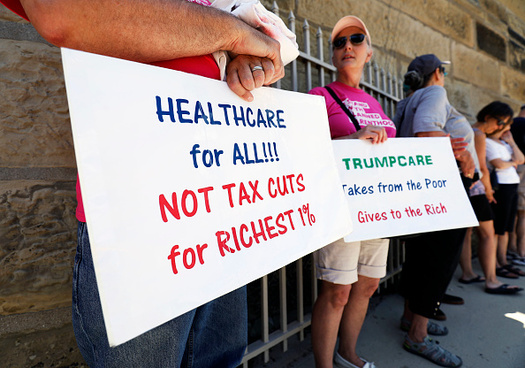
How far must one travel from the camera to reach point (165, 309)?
0.51 meters

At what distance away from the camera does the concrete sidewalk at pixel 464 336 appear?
1.73 meters

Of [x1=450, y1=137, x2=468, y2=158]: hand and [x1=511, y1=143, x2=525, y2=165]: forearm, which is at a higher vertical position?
[x1=450, y1=137, x2=468, y2=158]: hand

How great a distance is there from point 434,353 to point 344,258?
96cm

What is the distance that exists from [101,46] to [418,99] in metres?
1.75

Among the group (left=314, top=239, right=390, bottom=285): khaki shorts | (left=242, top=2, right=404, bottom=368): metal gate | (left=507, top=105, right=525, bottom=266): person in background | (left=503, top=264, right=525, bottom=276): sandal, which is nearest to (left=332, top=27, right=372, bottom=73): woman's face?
(left=242, top=2, right=404, bottom=368): metal gate

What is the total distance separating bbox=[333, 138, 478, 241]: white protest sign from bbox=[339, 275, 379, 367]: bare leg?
0.45 m

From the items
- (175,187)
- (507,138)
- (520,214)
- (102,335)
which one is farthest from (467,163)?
(520,214)

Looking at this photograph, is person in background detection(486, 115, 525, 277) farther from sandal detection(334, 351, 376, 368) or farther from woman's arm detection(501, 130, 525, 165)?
sandal detection(334, 351, 376, 368)

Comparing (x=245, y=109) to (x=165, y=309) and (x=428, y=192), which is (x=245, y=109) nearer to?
(x=165, y=309)

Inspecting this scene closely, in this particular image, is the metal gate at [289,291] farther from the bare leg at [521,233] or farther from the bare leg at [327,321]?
the bare leg at [521,233]

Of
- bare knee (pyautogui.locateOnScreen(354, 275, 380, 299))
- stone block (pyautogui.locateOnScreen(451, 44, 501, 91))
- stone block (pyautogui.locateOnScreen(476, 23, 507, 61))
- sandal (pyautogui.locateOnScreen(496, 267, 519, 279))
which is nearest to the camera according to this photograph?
bare knee (pyautogui.locateOnScreen(354, 275, 380, 299))

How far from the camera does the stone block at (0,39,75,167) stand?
103cm

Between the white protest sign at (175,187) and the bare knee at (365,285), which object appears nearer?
the white protest sign at (175,187)


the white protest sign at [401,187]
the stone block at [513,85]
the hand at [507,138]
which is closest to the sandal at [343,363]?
the white protest sign at [401,187]
